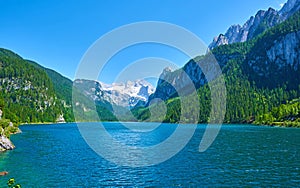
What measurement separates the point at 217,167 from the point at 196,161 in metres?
7.48

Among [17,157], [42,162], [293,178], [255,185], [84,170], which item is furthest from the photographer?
[17,157]

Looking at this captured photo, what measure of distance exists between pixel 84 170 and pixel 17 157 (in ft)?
77.2

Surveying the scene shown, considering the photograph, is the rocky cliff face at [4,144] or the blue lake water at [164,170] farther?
the rocky cliff face at [4,144]

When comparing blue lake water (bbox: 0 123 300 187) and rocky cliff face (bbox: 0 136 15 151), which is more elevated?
rocky cliff face (bbox: 0 136 15 151)

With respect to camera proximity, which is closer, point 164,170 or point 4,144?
point 164,170

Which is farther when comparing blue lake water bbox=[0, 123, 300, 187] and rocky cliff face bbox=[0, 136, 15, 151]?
rocky cliff face bbox=[0, 136, 15, 151]

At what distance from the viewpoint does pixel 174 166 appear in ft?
191

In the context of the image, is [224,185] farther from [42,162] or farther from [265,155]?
[42,162]

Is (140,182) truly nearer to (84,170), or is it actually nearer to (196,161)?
(84,170)

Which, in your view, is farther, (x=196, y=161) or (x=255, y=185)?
(x=196, y=161)

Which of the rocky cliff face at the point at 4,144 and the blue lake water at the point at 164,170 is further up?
the rocky cliff face at the point at 4,144

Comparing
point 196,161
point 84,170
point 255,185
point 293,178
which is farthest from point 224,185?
point 84,170

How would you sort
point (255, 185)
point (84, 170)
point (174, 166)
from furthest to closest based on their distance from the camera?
point (174, 166), point (84, 170), point (255, 185)

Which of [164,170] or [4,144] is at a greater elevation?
[4,144]
